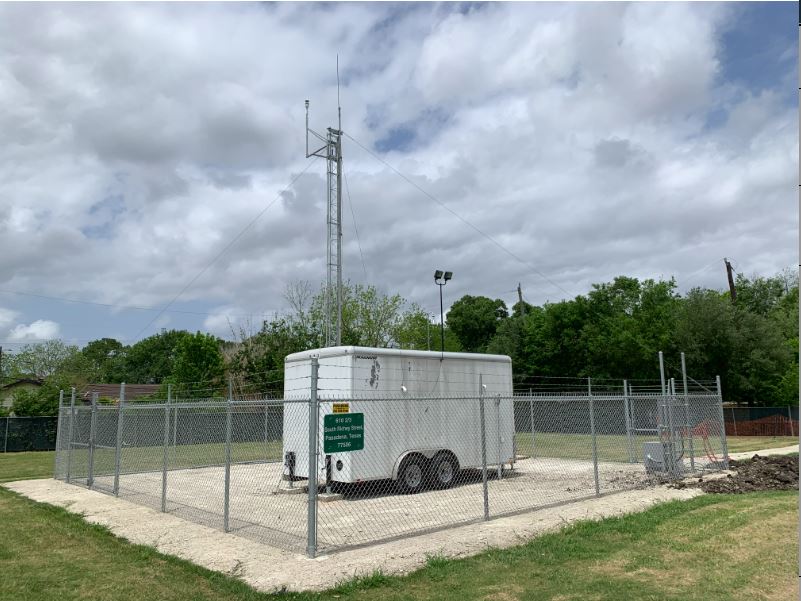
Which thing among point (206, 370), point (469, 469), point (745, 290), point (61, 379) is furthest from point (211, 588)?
point (745, 290)

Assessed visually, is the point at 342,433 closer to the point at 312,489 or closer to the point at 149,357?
the point at 312,489

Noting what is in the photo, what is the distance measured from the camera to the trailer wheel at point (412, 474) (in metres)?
12.7

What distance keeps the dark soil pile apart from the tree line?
2220cm

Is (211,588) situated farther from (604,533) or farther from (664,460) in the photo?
(664,460)

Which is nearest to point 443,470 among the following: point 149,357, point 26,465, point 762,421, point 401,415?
point 401,415

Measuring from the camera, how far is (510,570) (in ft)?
23.4

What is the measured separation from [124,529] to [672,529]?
26.5ft

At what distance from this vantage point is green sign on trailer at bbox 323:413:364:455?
7.93 meters

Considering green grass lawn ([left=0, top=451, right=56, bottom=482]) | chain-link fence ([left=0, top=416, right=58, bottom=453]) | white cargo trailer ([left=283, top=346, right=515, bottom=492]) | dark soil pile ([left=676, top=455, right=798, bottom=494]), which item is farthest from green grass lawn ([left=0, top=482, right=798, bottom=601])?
chain-link fence ([left=0, top=416, right=58, bottom=453])

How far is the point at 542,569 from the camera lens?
712 cm

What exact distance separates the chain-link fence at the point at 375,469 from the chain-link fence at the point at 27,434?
10598 millimetres

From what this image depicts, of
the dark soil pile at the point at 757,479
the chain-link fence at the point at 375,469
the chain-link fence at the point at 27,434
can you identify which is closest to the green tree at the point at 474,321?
the chain-link fence at the point at 27,434

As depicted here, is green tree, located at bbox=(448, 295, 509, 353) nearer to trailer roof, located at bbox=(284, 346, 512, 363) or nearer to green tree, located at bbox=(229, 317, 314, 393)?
green tree, located at bbox=(229, 317, 314, 393)

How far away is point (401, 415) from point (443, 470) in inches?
67.2
